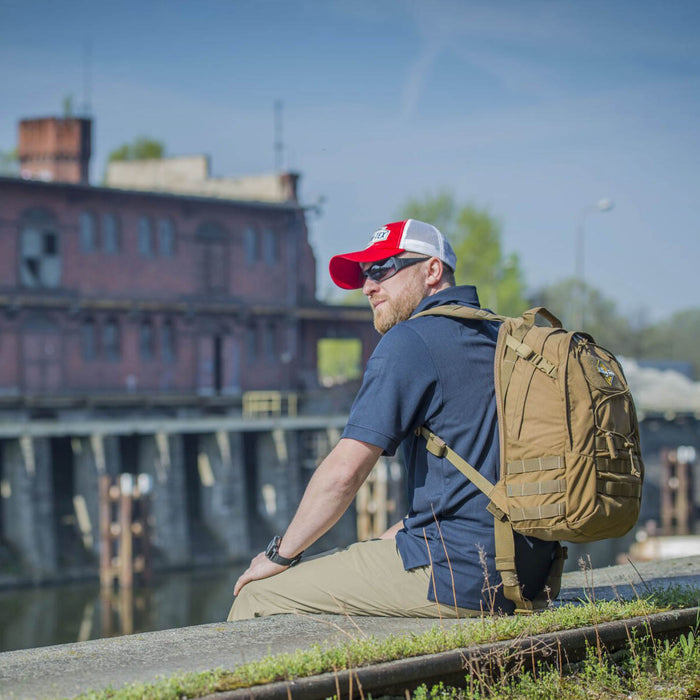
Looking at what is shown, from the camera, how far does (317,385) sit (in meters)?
47.8

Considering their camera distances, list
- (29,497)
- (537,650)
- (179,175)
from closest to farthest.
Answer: (537,650) < (29,497) < (179,175)

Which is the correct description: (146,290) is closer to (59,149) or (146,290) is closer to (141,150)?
(59,149)

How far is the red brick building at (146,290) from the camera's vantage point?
1608 inches

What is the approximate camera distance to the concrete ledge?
4184mm

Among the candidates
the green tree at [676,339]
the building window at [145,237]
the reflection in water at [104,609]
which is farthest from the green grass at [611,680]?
the green tree at [676,339]

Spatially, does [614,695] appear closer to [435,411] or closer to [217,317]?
[435,411]

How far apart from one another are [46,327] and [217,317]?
290 inches

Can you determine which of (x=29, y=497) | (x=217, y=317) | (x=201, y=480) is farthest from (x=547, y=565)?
(x=217, y=317)

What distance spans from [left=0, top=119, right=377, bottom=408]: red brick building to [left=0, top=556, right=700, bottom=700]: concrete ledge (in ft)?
119

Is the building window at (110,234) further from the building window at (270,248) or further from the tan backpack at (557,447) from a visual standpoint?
the tan backpack at (557,447)

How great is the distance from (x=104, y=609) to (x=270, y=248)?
2019 cm

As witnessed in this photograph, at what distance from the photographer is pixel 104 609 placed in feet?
102

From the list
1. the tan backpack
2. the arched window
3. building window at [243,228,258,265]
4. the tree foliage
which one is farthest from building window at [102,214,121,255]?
the tree foliage

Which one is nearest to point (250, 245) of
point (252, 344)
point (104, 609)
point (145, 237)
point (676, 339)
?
point (252, 344)
